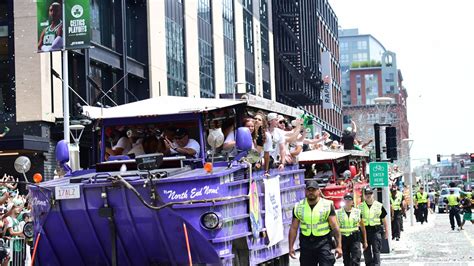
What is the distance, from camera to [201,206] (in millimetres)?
10297

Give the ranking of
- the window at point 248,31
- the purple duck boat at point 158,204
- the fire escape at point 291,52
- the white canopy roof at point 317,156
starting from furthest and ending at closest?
the fire escape at point 291,52 < the window at point 248,31 < the white canopy roof at point 317,156 < the purple duck boat at point 158,204

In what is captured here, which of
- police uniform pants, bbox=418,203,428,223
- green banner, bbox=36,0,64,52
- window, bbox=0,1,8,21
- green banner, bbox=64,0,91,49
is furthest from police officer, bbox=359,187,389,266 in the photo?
police uniform pants, bbox=418,203,428,223

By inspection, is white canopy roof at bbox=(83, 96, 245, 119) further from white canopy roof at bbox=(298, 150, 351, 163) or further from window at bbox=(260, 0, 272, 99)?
window at bbox=(260, 0, 272, 99)

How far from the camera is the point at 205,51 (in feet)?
142

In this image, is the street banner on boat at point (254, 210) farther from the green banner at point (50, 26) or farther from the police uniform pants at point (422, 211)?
the police uniform pants at point (422, 211)

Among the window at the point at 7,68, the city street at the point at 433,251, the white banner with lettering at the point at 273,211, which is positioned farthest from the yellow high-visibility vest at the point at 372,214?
the window at the point at 7,68

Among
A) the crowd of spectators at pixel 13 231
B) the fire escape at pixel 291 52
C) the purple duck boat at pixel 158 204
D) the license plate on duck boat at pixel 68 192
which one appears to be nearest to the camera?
the purple duck boat at pixel 158 204

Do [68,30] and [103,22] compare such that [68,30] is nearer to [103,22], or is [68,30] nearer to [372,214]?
[372,214]

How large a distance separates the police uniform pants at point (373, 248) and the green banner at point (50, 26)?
9.43 m

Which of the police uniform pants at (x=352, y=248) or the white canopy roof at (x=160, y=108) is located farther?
the police uniform pants at (x=352, y=248)

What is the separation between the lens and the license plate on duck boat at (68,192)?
10.5 metres

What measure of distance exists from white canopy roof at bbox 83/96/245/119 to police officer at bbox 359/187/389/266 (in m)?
5.32

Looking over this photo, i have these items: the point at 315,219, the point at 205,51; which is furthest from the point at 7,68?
the point at 315,219

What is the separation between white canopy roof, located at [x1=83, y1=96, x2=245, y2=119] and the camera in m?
11.9
